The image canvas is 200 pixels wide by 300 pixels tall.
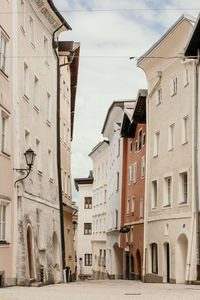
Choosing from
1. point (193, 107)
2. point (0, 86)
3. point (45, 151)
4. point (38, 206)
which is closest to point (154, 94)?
point (193, 107)

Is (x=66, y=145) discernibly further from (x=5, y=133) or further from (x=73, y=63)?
(x=5, y=133)

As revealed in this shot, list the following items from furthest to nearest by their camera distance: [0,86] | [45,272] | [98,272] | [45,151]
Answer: [98,272]
[45,151]
[45,272]
[0,86]

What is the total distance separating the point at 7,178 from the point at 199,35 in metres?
13.5

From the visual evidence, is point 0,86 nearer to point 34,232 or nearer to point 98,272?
point 34,232

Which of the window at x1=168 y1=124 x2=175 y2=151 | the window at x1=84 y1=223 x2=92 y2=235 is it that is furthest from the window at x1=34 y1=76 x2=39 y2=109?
the window at x1=84 y1=223 x2=92 y2=235

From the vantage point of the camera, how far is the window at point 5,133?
20.8 meters

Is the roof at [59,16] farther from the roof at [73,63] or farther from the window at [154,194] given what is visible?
the window at [154,194]

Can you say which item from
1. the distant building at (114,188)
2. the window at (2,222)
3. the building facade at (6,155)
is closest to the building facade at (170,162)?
the building facade at (6,155)

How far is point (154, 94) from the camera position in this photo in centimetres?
3731

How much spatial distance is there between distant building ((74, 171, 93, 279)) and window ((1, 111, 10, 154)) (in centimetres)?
6154

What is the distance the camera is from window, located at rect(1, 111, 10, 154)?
68.3 feet

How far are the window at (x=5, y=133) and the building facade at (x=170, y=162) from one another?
11768mm

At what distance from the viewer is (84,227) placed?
272ft

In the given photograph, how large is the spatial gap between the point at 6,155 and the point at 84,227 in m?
63.0
